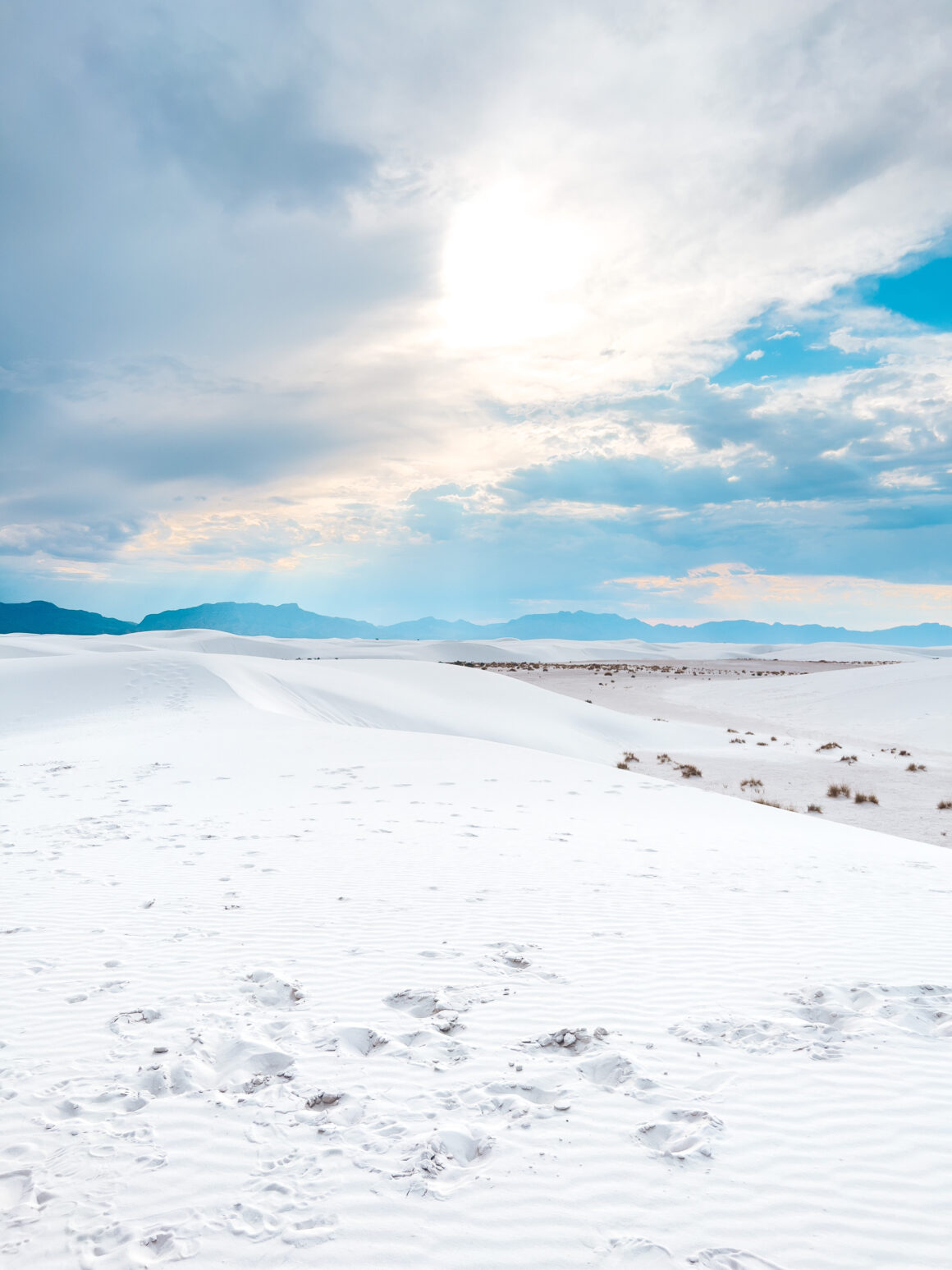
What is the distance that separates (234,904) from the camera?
19.2ft

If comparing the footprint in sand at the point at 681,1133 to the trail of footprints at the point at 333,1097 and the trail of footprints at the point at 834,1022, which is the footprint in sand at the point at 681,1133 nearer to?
the trail of footprints at the point at 333,1097

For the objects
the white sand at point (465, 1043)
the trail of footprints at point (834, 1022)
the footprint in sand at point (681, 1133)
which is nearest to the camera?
the white sand at point (465, 1043)

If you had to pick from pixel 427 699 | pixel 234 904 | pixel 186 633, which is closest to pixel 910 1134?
pixel 234 904

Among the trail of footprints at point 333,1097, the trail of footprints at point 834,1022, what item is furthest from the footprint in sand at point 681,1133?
the trail of footprints at point 834,1022

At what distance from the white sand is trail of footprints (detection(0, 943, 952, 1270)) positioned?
1cm

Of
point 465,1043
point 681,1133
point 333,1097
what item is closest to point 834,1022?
point 681,1133

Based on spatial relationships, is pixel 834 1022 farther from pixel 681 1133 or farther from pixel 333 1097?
pixel 333 1097

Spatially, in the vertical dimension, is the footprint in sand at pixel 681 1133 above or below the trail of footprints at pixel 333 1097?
above

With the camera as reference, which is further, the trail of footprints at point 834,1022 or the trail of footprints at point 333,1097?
the trail of footprints at point 834,1022

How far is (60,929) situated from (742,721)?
93.3 ft

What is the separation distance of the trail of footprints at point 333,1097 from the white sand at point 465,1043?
0.01 meters

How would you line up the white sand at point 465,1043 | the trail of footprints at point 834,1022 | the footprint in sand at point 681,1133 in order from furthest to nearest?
1. the trail of footprints at point 834,1022
2. the footprint in sand at point 681,1133
3. the white sand at point 465,1043

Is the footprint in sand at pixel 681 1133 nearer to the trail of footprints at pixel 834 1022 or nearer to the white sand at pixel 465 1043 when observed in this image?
the white sand at pixel 465 1043

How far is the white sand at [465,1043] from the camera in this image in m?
2.54
